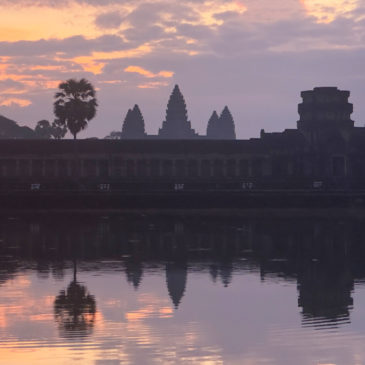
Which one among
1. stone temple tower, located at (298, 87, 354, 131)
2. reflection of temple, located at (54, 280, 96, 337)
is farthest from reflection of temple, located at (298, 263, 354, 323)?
stone temple tower, located at (298, 87, 354, 131)

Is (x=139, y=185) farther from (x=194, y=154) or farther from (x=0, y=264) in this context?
(x=0, y=264)

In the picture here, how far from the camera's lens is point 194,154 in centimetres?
10681

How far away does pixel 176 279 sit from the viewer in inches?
1127

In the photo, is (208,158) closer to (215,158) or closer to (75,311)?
(215,158)

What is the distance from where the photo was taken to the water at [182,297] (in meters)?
17.8

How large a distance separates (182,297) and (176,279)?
13.0 feet

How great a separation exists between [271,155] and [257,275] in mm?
77330

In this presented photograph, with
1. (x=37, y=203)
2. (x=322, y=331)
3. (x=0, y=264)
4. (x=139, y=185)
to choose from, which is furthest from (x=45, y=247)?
(x=139, y=185)

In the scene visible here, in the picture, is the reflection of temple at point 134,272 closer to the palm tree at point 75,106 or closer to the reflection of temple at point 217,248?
the reflection of temple at point 217,248

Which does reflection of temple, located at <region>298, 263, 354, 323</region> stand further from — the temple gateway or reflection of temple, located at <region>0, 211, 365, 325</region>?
the temple gateway

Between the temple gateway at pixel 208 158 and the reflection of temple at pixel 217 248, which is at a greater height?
the temple gateway at pixel 208 158

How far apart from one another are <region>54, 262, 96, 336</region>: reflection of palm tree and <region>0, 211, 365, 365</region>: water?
3cm

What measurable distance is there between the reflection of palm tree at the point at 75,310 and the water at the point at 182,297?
0.03 metres

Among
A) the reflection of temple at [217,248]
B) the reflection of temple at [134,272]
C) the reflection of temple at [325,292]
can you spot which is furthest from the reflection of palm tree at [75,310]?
the reflection of temple at [325,292]
